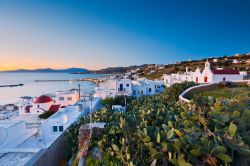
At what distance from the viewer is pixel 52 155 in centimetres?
832

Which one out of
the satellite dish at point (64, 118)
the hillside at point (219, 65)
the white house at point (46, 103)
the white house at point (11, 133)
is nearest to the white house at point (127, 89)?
the white house at point (46, 103)

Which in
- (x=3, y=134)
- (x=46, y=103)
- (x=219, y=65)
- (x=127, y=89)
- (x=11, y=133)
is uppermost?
(x=219, y=65)

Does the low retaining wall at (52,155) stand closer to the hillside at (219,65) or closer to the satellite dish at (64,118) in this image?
the satellite dish at (64,118)

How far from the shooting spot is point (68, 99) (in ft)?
107

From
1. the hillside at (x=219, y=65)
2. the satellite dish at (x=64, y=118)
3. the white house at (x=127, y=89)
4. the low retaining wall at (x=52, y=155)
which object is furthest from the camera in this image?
the hillside at (x=219, y=65)

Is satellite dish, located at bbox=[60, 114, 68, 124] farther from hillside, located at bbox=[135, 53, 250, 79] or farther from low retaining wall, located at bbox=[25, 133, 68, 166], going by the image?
hillside, located at bbox=[135, 53, 250, 79]

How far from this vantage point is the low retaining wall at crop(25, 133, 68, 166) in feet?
20.9

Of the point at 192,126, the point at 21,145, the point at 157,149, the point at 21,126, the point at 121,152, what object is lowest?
the point at 21,145

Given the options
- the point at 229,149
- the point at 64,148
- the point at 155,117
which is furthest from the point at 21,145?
the point at 229,149

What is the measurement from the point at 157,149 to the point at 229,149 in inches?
43.0

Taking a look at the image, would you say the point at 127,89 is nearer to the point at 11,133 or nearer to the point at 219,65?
the point at 11,133

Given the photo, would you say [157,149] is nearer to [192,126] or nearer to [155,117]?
[192,126]

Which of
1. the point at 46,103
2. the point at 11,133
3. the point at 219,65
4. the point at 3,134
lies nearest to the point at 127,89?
the point at 46,103

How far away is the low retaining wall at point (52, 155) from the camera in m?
6.37
